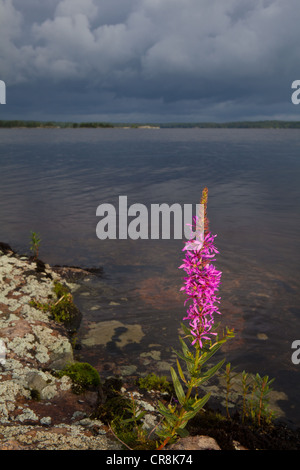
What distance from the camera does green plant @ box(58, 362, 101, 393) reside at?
846 cm

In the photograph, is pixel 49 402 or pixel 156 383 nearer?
pixel 49 402

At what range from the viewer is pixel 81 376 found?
8.71 m

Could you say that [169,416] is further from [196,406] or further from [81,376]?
[81,376]

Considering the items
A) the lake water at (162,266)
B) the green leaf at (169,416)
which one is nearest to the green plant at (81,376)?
the lake water at (162,266)

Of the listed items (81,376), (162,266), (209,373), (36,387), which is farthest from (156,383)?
(162,266)

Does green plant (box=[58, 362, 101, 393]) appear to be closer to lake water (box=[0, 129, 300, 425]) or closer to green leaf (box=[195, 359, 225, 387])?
lake water (box=[0, 129, 300, 425])

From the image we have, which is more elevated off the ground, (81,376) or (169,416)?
(169,416)

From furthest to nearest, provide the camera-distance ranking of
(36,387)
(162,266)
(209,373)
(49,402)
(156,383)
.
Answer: (162,266) → (156,383) → (36,387) → (49,402) → (209,373)

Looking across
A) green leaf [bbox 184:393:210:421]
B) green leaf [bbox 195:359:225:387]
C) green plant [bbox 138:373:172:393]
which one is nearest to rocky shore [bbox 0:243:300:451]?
green plant [bbox 138:373:172:393]

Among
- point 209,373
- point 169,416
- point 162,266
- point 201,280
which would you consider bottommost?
point 162,266

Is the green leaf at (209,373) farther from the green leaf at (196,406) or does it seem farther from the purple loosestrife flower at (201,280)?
the purple loosestrife flower at (201,280)

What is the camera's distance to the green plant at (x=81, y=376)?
846cm

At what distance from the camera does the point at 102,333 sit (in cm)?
1230

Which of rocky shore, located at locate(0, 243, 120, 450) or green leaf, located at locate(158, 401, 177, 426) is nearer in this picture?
green leaf, located at locate(158, 401, 177, 426)
